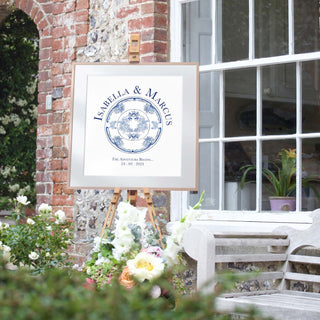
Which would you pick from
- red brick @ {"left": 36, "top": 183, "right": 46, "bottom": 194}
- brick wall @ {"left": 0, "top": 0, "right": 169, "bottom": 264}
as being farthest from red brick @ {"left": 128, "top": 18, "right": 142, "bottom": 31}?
red brick @ {"left": 36, "top": 183, "right": 46, "bottom": 194}

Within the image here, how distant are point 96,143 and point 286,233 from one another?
1179mm

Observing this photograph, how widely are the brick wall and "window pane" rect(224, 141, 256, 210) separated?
1.45 feet

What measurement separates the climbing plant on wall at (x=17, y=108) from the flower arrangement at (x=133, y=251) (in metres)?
3.57

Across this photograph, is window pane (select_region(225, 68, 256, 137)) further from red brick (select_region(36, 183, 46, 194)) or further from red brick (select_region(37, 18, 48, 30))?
red brick (select_region(37, 18, 48, 30))

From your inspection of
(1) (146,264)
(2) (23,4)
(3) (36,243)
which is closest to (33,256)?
(3) (36,243)

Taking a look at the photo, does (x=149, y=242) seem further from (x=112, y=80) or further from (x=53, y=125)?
(x=53, y=125)

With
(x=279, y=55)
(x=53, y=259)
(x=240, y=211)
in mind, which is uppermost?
(x=279, y=55)

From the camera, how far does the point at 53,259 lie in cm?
414

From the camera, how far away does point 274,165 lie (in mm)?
3801

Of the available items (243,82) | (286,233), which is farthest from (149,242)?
(243,82)

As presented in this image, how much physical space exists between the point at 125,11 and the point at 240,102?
1.07 metres

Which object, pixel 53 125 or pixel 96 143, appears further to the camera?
pixel 53 125

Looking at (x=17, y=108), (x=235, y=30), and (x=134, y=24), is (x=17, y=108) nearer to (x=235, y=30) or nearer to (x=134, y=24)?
(x=134, y=24)

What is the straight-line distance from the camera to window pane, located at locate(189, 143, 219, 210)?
402 centimetres
